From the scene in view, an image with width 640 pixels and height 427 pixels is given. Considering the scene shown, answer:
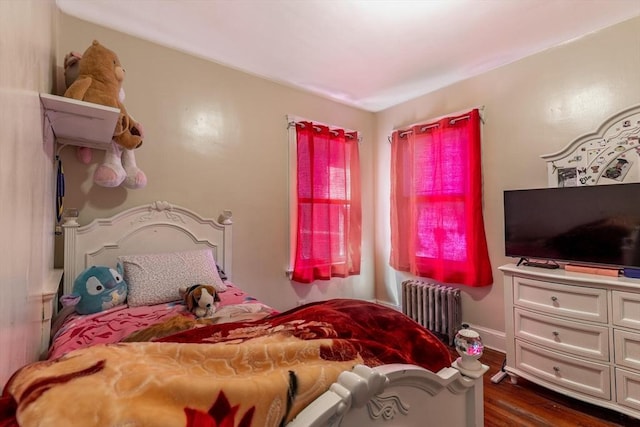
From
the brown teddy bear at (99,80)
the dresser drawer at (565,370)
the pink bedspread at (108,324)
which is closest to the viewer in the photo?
the pink bedspread at (108,324)

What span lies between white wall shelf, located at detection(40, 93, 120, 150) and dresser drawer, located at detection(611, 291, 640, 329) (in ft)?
9.45

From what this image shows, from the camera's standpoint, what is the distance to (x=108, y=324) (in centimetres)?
140

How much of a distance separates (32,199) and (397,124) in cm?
318

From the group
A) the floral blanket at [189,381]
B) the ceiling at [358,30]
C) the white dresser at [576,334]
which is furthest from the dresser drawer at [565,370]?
the ceiling at [358,30]

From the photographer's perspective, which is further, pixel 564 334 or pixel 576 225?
pixel 576 225

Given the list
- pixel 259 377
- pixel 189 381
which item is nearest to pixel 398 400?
pixel 259 377

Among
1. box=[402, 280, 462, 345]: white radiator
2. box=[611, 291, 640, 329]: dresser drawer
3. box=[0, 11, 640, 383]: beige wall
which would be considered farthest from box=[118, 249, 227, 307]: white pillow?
box=[611, 291, 640, 329]: dresser drawer

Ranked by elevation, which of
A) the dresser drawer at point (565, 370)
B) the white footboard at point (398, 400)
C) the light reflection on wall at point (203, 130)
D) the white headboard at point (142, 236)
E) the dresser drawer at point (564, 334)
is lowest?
the dresser drawer at point (565, 370)

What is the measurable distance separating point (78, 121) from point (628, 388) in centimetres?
330

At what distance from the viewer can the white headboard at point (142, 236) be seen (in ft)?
5.94

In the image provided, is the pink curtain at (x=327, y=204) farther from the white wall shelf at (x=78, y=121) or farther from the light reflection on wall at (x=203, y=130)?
the white wall shelf at (x=78, y=121)

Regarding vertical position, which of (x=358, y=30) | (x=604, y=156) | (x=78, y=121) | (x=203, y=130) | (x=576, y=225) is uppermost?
(x=358, y=30)

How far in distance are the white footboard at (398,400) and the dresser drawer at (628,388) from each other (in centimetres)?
117

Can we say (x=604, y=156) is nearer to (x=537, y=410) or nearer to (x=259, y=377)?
(x=537, y=410)
